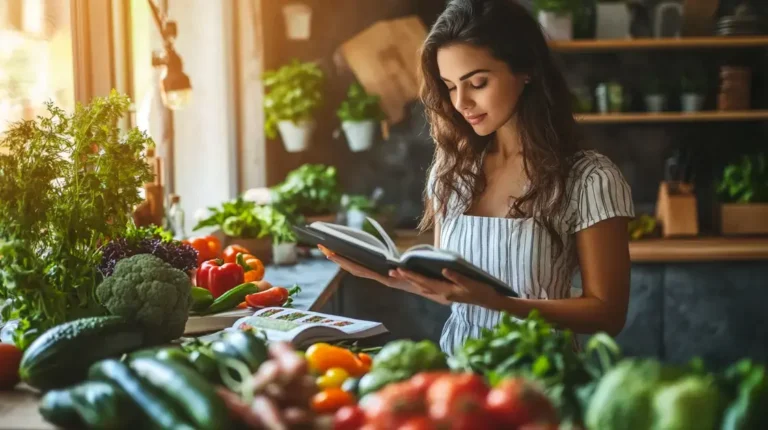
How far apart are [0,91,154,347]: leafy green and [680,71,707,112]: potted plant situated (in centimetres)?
340

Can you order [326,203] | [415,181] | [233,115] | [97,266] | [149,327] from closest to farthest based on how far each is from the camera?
[149,327], [97,266], [326,203], [233,115], [415,181]

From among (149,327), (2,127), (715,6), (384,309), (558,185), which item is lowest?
(384,309)

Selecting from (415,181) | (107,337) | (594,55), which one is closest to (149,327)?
(107,337)

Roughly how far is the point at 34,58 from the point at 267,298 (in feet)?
3.23

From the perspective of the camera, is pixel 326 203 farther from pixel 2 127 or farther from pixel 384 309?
pixel 2 127

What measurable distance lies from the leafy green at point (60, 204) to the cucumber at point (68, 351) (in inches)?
6.3

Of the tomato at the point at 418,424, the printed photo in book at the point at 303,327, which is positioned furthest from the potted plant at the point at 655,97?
the tomato at the point at 418,424

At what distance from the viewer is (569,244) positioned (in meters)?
2.30

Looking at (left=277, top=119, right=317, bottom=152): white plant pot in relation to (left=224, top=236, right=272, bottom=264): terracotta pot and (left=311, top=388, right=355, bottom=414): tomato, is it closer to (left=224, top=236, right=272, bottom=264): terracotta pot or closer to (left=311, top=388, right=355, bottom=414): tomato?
(left=224, top=236, right=272, bottom=264): terracotta pot

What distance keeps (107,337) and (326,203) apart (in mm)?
2448

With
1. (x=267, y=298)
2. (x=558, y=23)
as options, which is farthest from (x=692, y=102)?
(x=267, y=298)

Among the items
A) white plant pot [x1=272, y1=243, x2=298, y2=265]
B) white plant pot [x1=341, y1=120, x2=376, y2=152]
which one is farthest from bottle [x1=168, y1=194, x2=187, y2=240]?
white plant pot [x1=341, y1=120, x2=376, y2=152]

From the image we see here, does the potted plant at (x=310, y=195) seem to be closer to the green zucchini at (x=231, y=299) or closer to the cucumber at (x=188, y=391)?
the green zucchini at (x=231, y=299)

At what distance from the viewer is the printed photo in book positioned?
2010 millimetres
